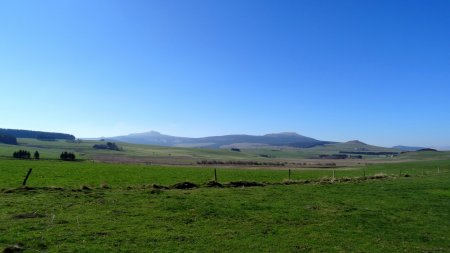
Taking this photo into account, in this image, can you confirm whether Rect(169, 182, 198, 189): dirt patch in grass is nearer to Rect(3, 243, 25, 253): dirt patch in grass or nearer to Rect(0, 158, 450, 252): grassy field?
Rect(0, 158, 450, 252): grassy field

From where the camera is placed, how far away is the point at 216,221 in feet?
65.7

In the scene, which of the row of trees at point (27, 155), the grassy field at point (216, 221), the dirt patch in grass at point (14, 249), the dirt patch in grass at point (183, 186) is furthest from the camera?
the row of trees at point (27, 155)

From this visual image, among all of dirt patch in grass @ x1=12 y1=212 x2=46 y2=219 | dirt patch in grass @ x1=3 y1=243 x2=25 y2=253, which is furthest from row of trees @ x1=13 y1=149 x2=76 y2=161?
dirt patch in grass @ x1=3 y1=243 x2=25 y2=253

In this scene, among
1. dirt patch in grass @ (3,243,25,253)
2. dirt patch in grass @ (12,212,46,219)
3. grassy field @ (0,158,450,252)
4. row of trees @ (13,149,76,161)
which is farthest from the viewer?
row of trees @ (13,149,76,161)

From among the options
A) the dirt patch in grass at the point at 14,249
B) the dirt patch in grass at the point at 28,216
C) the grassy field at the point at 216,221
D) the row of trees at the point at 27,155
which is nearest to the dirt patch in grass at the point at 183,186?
the grassy field at the point at 216,221

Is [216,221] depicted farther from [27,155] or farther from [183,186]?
[27,155]

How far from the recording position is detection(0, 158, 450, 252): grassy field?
1536cm

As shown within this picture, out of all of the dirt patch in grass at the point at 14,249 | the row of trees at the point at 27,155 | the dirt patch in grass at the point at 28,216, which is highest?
the row of trees at the point at 27,155

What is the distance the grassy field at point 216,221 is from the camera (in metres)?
15.4

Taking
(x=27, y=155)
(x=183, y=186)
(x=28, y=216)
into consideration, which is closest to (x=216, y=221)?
(x=28, y=216)

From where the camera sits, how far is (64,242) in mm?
14734

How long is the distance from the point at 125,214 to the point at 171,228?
13.1ft

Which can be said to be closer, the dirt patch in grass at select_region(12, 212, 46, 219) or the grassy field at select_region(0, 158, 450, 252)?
the grassy field at select_region(0, 158, 450, 252)

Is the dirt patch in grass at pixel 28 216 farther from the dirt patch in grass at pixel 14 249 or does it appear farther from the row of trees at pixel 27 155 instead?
the row of trees at pixel 27 155
